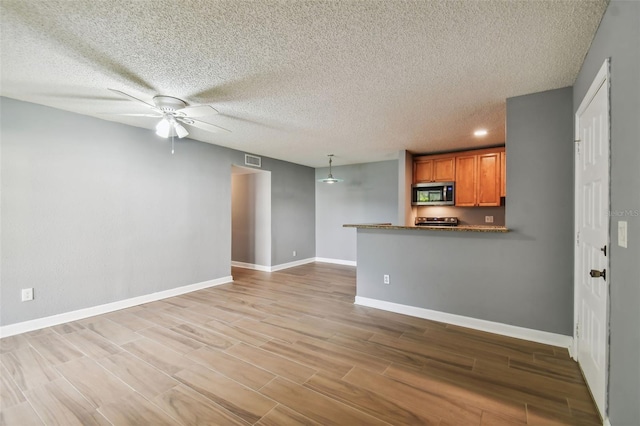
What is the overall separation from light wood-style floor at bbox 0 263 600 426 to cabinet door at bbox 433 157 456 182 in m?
3.07

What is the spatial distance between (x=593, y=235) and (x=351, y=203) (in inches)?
200

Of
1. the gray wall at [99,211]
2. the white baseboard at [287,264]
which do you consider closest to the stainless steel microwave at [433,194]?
the white baseboard at [287,264]

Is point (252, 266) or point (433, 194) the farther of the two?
point (252, 266)

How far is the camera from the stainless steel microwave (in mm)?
5172

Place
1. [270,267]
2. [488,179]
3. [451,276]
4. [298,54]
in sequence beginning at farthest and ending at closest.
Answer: [270,267] → [488,179] → [451,276] → [298,54]

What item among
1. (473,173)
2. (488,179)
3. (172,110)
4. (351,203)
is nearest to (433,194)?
(473,173)

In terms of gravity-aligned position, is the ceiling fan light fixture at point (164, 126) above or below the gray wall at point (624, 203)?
above

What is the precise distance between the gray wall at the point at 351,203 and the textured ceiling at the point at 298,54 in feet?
9.85

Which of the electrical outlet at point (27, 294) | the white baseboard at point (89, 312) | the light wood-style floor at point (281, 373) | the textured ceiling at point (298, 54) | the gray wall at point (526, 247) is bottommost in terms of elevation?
the light wood-style floor at point (281, 373)

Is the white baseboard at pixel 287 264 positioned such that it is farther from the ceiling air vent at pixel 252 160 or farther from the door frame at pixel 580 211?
the door frame at pixel 580 211

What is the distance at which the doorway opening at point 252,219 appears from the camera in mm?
6145

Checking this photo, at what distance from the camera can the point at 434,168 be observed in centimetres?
543

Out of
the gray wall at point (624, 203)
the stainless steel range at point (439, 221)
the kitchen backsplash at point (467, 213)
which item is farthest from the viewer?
the stainless steel range at point (439, 221)

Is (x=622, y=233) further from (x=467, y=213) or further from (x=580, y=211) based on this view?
(x=467, y=213)
